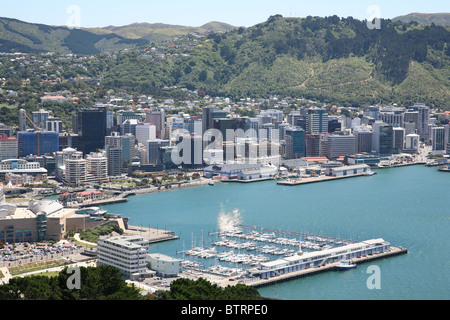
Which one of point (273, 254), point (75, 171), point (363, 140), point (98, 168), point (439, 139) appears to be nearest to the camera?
point (273, 254)

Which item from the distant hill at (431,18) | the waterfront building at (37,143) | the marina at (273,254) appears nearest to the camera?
the marina at (273,254)

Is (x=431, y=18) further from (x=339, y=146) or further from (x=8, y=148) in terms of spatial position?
(x=8, y=148)

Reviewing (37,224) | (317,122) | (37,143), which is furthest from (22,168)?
(317,122)

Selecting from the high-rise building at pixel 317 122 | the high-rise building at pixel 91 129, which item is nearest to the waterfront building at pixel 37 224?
the high-rise building at pixel 91 129

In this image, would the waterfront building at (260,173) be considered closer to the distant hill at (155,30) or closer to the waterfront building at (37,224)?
the waterfront building at (37,224)

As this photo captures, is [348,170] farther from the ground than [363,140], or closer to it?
closer to it

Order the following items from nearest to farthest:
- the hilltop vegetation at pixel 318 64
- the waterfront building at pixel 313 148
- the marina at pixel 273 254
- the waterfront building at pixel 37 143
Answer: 1. the marina at pixel 273 254
2. the waterfront building at pixel 37 143
3. the waterfront building at pixel 313 148
4. the hilltop vegetation at pixel 318 64
